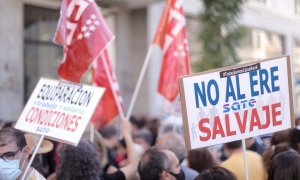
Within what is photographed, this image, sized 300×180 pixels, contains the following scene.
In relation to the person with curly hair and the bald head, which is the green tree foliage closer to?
the bald head

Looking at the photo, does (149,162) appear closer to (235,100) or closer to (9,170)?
(235,100)

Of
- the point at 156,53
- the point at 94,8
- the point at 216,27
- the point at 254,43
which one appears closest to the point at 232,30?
the point at 216,27

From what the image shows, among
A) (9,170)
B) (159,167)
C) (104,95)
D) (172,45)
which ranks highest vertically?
(172,45)

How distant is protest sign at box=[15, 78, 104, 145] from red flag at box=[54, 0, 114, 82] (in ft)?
2.73

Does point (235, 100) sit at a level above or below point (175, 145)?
above

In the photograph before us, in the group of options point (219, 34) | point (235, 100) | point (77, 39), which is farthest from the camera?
point (219, 34)

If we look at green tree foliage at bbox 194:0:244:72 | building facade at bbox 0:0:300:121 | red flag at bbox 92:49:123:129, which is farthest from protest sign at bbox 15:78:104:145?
green tree foliage at bbox 194:0:244:72

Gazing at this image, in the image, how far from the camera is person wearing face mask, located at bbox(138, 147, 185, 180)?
3781mm

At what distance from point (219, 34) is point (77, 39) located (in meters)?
6.22

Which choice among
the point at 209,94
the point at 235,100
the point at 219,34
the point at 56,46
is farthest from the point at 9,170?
the point at 56,46

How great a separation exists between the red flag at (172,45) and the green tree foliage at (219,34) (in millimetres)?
3678

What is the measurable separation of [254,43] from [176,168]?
14919 mm

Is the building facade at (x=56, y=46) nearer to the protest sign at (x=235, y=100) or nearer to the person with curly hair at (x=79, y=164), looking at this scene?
the person with curly hair at (x=79, y=164)

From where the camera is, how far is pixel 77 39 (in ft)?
17.0
